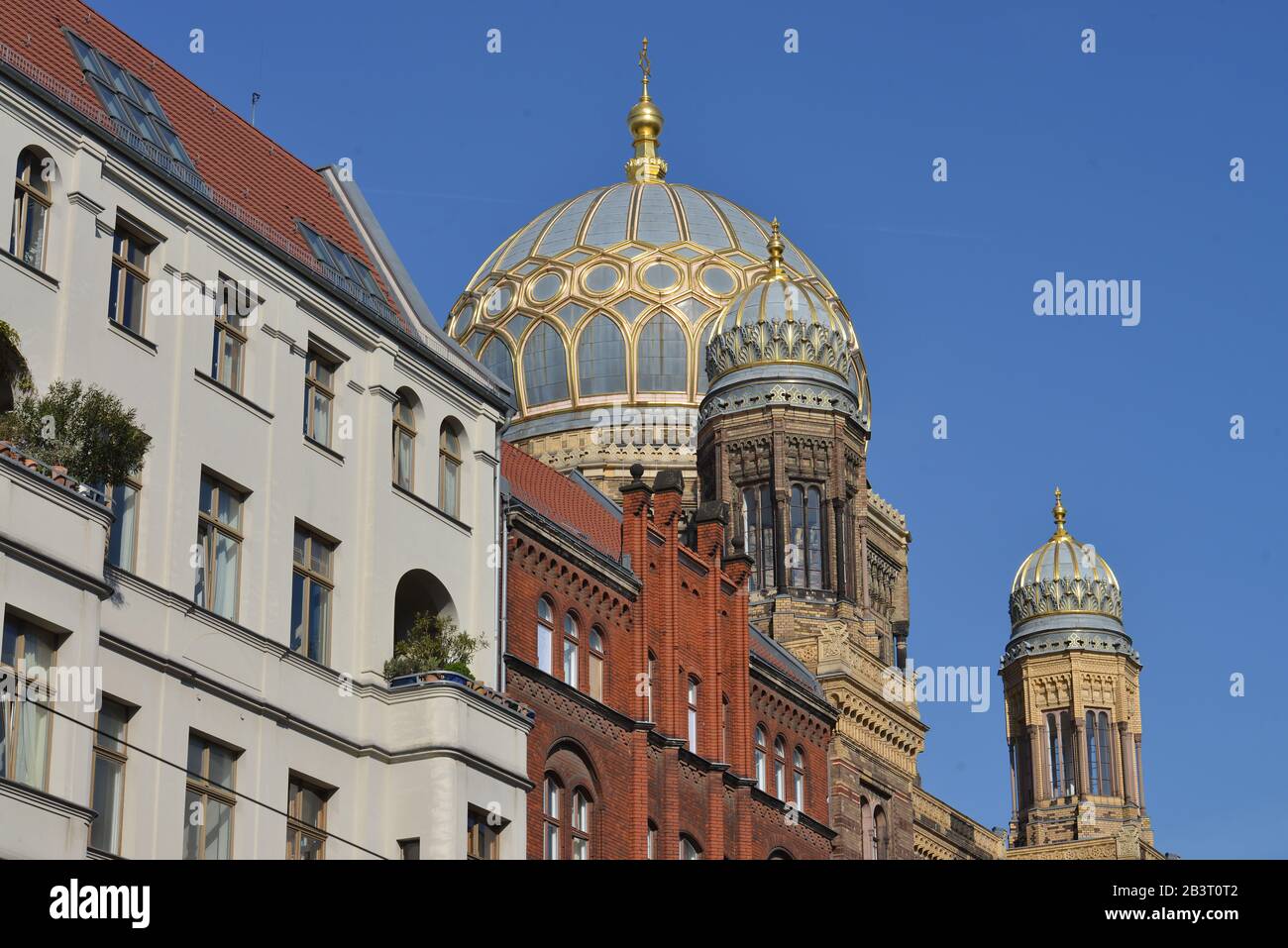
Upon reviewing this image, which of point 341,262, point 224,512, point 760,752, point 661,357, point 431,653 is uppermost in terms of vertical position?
point 661,357

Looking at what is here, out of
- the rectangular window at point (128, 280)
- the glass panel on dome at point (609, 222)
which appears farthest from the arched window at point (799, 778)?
the glass panel on dome at point (609, 222)

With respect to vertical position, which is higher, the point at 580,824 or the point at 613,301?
the point at 613,301

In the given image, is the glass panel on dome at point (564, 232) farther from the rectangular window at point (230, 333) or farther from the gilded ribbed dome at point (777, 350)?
the rectangular window at point (230, 333)

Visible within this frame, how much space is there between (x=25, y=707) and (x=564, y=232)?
63453 millimetres

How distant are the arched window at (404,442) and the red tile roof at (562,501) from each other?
695cm

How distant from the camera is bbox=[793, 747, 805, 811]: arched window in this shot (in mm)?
58750

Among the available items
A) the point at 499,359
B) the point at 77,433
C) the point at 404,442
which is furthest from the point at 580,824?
the point at 499,359

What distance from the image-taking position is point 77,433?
33.0 m

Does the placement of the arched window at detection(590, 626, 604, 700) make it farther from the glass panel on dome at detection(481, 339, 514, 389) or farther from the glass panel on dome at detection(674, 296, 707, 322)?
the glass panel on dome at detection(481, 339, 514, 389)

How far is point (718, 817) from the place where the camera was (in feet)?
175

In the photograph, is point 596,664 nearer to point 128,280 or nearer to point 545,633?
point 545,633

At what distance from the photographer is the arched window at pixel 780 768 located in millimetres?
57812

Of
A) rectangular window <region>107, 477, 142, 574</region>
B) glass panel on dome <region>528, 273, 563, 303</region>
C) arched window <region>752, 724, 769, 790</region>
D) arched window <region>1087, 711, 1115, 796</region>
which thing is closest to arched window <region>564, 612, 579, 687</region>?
arched window <region>752, 724, 769, 790</region>
